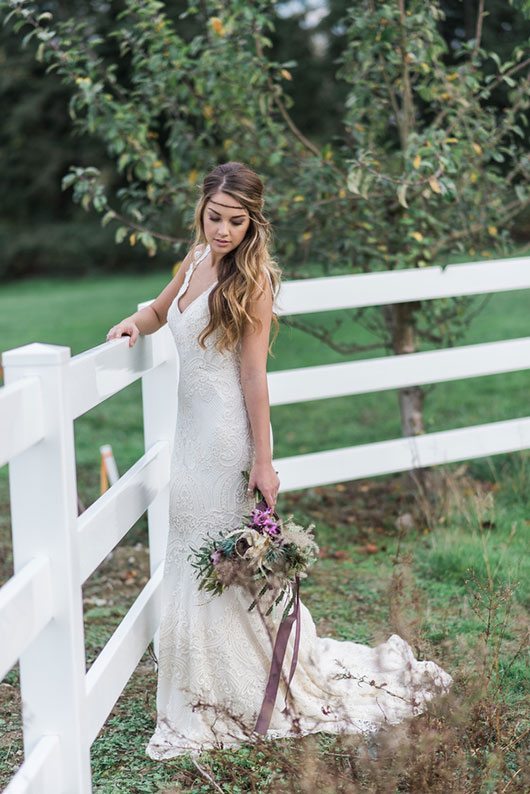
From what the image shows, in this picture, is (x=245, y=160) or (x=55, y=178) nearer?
(x=245, y=160)

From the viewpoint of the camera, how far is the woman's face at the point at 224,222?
3.36 metres

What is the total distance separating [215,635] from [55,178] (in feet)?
84.4

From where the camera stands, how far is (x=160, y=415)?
396 cm

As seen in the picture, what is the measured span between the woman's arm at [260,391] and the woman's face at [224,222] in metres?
0.19

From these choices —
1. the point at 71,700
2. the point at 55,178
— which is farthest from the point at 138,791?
the point at 55,178

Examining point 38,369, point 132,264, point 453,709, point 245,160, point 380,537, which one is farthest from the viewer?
point 132,264

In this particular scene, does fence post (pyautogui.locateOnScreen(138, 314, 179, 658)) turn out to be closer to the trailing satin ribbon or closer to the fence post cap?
the trailing satin ribbon

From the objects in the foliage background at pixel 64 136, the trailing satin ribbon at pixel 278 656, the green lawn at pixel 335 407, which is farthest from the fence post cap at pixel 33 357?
the foliage background at pixel 64 136

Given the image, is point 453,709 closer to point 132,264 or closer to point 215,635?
point 215,635

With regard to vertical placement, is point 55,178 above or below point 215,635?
above

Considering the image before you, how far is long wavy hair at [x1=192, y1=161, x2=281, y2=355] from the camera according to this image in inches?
131

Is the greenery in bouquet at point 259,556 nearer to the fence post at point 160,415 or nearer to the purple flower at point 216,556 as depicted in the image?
the purple flower at point 216,556

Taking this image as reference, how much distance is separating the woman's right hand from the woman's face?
383mm

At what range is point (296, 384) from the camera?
17.2ft
